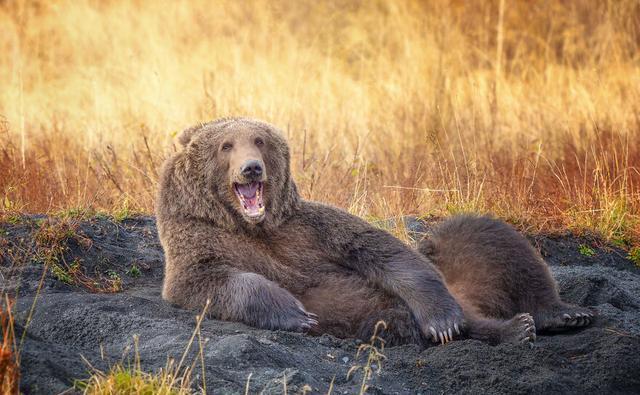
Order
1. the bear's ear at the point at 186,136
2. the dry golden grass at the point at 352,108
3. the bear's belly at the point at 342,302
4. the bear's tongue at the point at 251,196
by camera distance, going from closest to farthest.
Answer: the bear's belly at the point at 342,302 < the bear's tongue at the point at 251,196 < the bear's ear at the point at 186,136 < the dry golden grass at the point at 352,108

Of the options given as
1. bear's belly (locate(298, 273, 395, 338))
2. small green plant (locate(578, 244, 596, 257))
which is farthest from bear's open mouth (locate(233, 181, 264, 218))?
small green plant (locate(578, 244, 596, 257))

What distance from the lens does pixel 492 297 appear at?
578 cm

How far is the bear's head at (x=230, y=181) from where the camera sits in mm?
5539

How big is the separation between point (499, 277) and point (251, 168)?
1.85m

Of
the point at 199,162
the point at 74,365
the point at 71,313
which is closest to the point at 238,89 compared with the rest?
the point at 199,162

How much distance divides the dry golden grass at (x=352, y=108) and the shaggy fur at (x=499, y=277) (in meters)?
1.76

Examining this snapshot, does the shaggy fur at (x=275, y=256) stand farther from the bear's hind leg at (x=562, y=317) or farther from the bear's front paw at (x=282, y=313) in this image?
the bear's hind leg at (x=562, y=317)

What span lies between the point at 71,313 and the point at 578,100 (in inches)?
324

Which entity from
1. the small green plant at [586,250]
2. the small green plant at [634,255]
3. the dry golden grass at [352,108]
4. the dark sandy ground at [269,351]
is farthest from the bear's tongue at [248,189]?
the small green plant at [634,255]

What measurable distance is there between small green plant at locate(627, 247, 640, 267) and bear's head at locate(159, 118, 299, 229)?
3341 millimetres

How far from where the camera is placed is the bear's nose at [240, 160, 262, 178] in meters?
5.32

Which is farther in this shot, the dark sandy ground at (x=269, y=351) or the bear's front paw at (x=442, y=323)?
the bear's front paw at (x=442, y=323)

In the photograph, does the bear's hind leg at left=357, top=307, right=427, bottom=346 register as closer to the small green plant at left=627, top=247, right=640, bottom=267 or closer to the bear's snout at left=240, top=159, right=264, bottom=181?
the bear's snout at left=240, top=159, right=264, bottom=181

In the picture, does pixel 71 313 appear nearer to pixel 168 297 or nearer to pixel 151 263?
pixel 168 297
